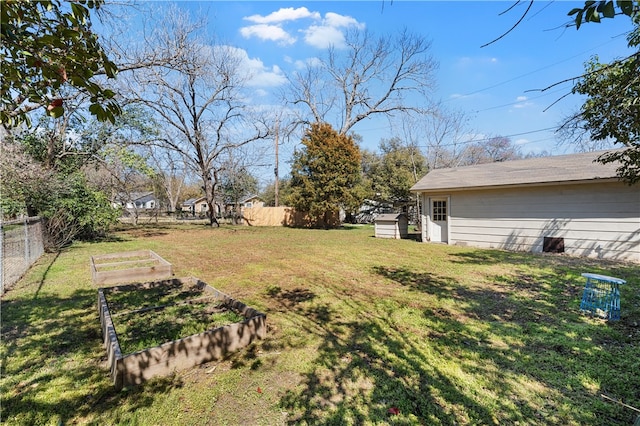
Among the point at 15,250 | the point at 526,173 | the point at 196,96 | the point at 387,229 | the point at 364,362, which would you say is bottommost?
the point at 364,362

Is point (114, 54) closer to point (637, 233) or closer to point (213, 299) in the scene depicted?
point (213, 299)

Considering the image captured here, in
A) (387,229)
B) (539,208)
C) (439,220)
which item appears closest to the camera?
(539,208)

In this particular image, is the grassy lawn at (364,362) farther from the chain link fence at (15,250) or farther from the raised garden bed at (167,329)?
the chain link fence at (15,250)

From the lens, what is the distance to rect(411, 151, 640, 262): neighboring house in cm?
834

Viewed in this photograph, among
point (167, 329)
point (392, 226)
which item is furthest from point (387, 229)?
point (167, 329)

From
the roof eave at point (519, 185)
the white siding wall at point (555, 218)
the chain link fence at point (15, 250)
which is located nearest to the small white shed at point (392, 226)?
the roof eave at point (519, 185)

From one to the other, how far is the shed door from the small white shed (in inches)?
66.7

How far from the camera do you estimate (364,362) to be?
9.78 feet

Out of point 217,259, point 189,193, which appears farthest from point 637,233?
point 189,193

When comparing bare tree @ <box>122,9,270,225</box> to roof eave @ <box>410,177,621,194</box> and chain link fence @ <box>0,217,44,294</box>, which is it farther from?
roof eave @ <box>410,177,621,194</box>

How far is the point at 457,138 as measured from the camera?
22.3m

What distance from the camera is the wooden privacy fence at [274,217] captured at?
2356cm

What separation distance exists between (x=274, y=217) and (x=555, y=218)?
62.1 feet

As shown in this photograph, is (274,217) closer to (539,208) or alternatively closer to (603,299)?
(539,208)
